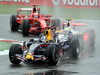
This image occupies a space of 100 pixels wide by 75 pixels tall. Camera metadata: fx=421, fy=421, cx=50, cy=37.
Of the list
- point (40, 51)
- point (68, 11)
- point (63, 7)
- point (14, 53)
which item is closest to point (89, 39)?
point (40, 51)

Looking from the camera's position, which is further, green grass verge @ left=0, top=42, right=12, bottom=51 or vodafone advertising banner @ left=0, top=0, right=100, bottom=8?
vodafone advertising banner @ left=0, top=0, right=100, bottom=8

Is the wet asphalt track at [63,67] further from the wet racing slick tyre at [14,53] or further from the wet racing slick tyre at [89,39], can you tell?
the wet racing slick tyre at [89,39]

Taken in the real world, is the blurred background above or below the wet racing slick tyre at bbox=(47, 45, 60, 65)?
above

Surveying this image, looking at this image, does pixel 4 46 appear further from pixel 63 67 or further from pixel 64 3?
pixel 64 3

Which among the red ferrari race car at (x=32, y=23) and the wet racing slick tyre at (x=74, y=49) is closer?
the wet racing slick tyre at (x=74, y=49)

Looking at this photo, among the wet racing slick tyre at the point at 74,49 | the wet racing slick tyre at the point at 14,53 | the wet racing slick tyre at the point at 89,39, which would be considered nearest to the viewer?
the wet racing slick tyre at the point at 14,53

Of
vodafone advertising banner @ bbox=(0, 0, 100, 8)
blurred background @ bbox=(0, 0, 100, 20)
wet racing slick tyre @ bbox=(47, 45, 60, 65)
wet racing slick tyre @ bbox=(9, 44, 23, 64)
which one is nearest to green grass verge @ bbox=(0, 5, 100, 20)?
blurred background @ bbox=(0, 0, 100, 20)

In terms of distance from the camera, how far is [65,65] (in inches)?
594

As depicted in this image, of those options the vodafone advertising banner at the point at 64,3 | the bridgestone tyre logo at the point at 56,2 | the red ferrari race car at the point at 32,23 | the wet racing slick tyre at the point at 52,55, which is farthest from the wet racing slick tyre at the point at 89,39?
the bridgestone tyre logo at the point at 56,2

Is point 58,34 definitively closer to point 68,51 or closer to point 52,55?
point 68,51

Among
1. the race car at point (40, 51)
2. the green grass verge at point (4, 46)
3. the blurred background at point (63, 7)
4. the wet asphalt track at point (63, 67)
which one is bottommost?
the wet asphalt track at point (63, 67)

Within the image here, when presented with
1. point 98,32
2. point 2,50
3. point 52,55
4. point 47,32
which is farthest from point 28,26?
point 52,55

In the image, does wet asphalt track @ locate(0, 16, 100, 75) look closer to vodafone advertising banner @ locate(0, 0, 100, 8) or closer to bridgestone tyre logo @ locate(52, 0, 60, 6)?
vodafone advertising banner @ locate(0, 0, 100, 8)

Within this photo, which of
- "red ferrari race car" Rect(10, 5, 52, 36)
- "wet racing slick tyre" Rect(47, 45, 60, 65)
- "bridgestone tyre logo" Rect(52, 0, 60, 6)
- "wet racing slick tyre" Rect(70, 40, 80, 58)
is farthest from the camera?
"bridgestone tyre logo" Rect(52, 0, 60, 6)
